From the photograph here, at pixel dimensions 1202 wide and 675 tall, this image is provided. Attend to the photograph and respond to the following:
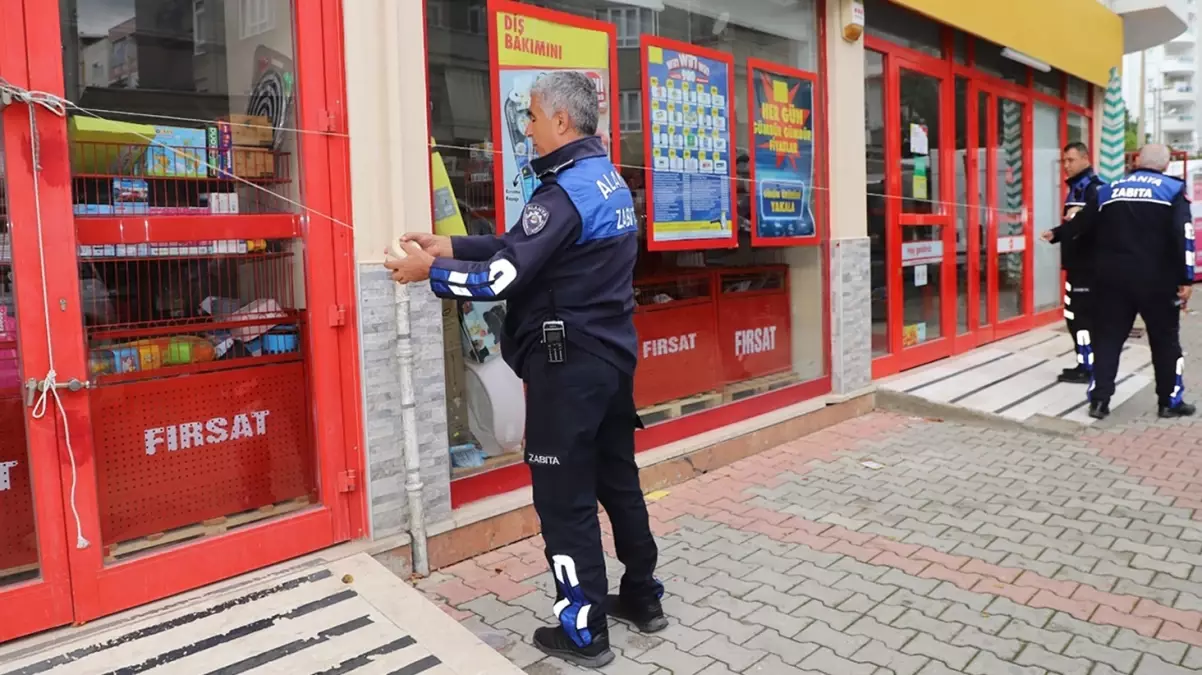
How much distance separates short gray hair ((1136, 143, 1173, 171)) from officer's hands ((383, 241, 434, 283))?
595 cm

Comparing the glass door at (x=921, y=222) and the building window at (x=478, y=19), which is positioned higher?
the building window at (x=478, y=19)

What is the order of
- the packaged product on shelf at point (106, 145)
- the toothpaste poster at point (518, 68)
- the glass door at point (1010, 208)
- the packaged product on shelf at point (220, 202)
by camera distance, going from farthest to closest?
the glass door at point (1010, 208), the toothpaste poster at point (518, 68), the packaged product on shelf at point (220, 202), the packaged product on shelf at point (106, 145)

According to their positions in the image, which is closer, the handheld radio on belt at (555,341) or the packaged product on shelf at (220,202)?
the handheld radio on belt at (555,341)

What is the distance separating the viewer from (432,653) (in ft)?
10.0

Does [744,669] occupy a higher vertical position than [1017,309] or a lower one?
lower

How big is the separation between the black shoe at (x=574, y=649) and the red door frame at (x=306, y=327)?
1055 millimetres

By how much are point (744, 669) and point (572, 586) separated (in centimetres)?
65

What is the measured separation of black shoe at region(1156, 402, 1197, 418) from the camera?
22.7 feet

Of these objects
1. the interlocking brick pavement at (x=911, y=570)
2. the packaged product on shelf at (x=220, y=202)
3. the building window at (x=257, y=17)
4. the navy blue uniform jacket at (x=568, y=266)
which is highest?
the building window at (x=257, y=17)

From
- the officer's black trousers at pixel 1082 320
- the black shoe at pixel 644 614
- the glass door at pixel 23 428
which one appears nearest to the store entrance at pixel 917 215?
the officer's black trousers at pixel 1082 320

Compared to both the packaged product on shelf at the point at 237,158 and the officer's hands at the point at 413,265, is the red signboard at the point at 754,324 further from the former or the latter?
the officer's hands at the point at 413,265

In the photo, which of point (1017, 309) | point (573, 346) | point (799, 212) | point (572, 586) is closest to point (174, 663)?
point (572, 586)

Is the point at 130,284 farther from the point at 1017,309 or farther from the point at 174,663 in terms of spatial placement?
the point at 1017,309

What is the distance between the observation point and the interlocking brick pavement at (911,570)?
10.8ft
